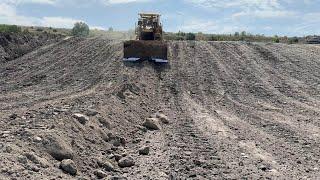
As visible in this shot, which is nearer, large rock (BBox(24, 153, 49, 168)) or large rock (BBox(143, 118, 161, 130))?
large rock (BBox(24, 153, 49, 168))

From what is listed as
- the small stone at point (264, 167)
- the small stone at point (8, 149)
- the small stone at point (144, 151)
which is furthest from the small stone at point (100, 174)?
the small stone at point (264, 167)

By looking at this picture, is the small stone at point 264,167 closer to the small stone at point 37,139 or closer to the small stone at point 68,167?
the small stone at point 68,167

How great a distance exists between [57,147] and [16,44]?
30530 mm

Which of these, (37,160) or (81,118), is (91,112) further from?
(37,160)

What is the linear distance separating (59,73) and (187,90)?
23.1 ft

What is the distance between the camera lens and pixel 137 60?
27.7 m

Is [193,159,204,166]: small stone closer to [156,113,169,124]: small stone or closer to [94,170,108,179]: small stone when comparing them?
[94,170,108,179]: small stone

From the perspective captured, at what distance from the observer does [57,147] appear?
9.67 m

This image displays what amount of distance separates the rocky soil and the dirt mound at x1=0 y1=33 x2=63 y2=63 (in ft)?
16.2

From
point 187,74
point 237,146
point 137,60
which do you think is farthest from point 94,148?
point 137,60

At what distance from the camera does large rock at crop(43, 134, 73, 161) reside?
9508mm

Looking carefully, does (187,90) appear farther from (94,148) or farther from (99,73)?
(94,148)

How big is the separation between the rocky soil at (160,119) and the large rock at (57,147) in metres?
0.02

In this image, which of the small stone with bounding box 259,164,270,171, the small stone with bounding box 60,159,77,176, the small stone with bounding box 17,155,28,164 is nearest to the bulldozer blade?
the small stone with bounding box 259,164,270,171
